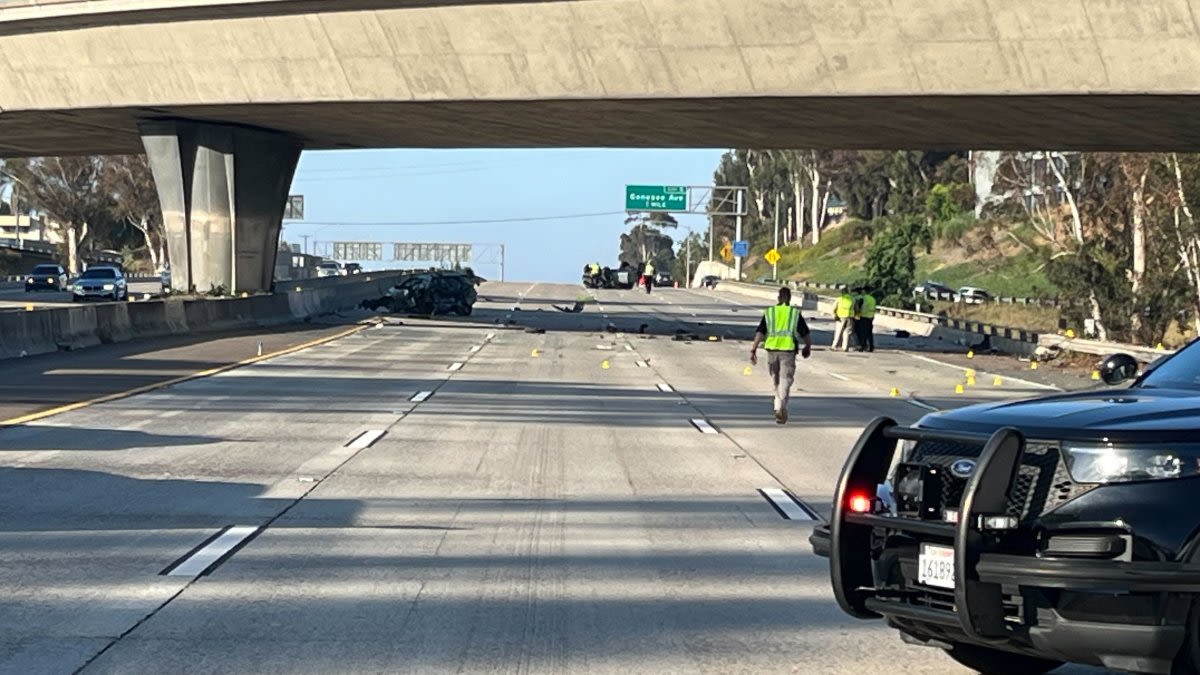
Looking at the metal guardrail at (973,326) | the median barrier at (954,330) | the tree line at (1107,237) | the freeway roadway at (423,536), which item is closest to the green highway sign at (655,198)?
the tree line at (1107,237)

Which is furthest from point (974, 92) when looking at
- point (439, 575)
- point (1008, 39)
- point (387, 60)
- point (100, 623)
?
point (100, 623)

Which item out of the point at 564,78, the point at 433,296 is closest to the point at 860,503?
the point at 564,78

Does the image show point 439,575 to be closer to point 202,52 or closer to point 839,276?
point 202,52

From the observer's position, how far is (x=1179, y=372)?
8719mm

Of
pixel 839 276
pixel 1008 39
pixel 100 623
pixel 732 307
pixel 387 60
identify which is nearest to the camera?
pixel 100 623

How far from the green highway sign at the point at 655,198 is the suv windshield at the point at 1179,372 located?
108153 mm

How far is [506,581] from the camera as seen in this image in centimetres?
1016

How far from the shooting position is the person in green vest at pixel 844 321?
45.9m

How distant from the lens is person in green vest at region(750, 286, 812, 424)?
Result: 72.7ft

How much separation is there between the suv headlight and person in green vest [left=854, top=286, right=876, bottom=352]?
39366 millimetres

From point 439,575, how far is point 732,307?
73.5 m

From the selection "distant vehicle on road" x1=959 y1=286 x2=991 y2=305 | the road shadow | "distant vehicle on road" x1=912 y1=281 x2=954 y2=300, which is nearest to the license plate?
the road shadow

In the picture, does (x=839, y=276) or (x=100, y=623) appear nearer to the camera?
(x=100, y=623)

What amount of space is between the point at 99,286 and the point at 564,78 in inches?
1296
